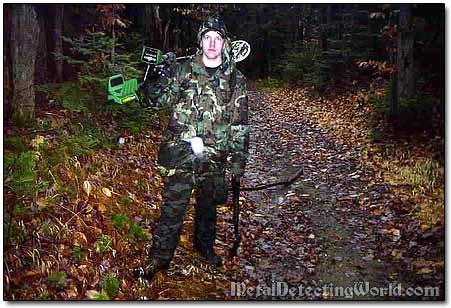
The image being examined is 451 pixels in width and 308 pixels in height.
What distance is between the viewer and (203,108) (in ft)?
11.4

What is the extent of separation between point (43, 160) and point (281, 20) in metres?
1.89

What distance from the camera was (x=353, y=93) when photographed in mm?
4066

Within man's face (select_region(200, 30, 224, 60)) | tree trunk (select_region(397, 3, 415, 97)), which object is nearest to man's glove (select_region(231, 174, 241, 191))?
man's face (select_region(200, 30, 224, 60))

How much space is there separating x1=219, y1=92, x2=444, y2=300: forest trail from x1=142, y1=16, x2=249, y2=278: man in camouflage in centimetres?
34

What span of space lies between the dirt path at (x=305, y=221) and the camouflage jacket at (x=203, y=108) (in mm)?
371

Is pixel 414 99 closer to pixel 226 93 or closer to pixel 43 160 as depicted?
pixel 226 93

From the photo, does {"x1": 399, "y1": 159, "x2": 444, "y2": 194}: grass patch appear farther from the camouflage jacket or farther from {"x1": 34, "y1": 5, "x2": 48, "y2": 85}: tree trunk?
{"x1": 34, "y1": 5, "x2": 48, "y2": 85}: tree trunk

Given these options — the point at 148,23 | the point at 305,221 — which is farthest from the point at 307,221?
the point at 148,23

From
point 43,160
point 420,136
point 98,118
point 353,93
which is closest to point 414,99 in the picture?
point 420,136

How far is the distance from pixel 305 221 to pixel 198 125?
1014 millimetres

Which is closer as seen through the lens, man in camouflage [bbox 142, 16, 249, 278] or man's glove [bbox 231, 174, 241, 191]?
man in camouflage [bbox 142, 16, 249, 278]

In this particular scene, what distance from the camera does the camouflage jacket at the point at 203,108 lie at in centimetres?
343

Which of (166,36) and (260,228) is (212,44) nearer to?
(166,36)

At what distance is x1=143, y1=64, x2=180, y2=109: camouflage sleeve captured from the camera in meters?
3.40
